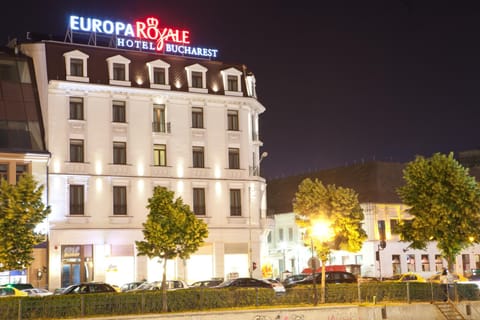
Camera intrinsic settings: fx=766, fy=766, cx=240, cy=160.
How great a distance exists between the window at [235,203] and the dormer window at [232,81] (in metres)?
8.74

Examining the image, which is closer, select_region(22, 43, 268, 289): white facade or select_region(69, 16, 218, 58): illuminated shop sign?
select_region(22, 43, 268, 289): white facade

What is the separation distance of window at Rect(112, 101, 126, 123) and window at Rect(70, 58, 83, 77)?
3736 millimetres

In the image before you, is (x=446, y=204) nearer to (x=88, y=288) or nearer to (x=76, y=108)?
(x=88, y=288)

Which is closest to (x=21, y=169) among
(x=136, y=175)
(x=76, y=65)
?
(x=136, y=175)

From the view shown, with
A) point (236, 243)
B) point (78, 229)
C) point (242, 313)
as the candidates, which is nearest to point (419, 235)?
point (242, 313)

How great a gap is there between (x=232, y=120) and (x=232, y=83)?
339cm

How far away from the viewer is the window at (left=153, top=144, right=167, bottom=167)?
213ft

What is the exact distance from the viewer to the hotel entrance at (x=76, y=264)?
59.7m

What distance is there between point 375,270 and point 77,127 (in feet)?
110

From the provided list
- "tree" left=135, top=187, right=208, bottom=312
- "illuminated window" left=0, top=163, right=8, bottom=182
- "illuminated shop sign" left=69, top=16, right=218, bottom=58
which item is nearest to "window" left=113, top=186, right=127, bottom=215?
"illuminated window" left=0, top=163, right=8, bottom=182

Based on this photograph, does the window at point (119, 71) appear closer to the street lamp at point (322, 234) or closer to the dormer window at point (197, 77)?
the dormer window at point (197, 77)

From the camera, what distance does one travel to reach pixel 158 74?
65.8 meters

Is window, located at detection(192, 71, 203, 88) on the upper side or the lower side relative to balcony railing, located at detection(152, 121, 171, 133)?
upper

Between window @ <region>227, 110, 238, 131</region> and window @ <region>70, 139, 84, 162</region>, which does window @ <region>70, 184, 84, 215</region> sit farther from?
window @ <region>227, 110, 238, 131</region>
